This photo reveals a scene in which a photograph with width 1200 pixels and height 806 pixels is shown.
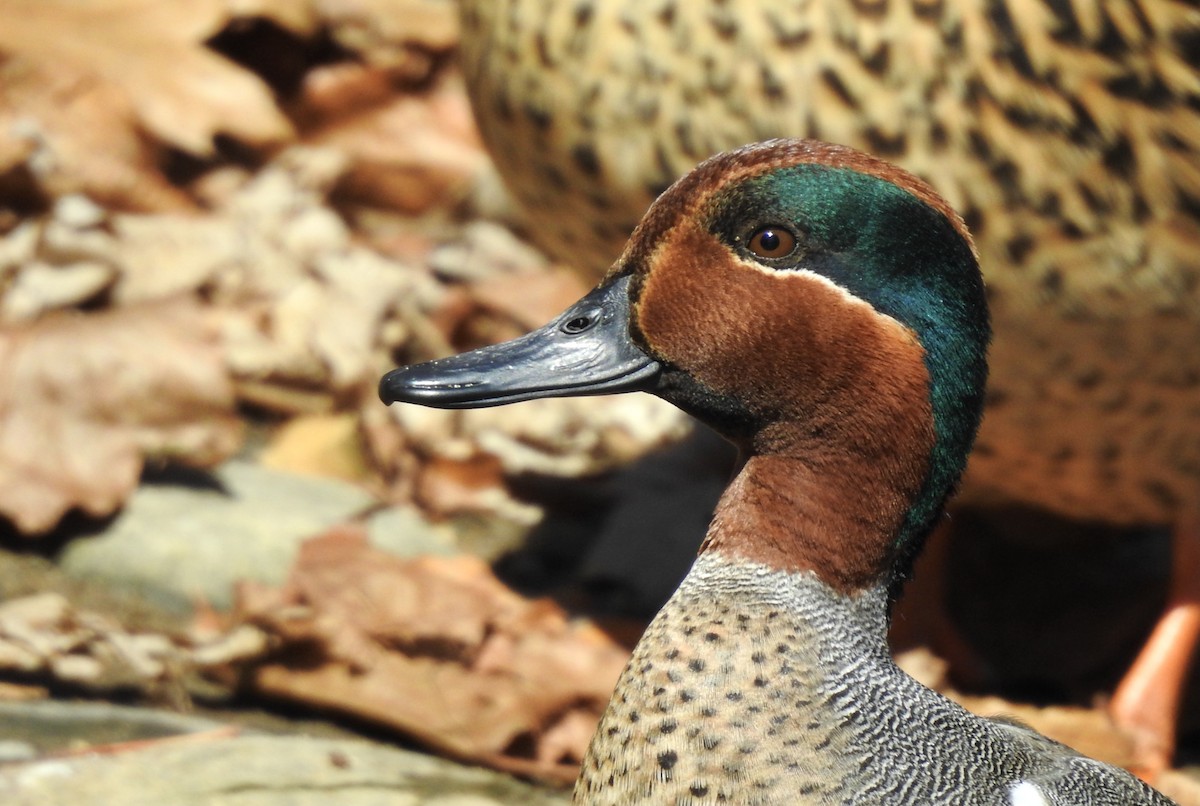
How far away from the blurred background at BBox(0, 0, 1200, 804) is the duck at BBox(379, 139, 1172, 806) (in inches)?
23.1

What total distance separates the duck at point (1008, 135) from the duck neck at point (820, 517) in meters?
0.70

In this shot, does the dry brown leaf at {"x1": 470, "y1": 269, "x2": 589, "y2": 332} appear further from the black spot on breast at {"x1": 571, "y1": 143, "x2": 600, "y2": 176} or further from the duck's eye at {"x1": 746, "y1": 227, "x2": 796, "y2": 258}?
the duck's eye at {"x1": 746, "y1": 227, "x2": 796, "y2": 258}

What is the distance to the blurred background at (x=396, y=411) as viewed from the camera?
2.35 metres

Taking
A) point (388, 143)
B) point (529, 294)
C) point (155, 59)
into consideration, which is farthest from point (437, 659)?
point (388, 143)

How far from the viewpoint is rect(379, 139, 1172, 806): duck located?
174 cm

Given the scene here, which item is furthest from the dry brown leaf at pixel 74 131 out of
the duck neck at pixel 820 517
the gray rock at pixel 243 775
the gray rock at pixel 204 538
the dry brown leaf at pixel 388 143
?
the duck neck at pixel 820 517

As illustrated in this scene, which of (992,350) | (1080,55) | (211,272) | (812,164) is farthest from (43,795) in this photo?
(211,272)

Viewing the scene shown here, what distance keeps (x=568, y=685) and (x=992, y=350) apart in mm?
788

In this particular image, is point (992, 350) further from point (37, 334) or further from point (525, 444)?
point (37, 334)

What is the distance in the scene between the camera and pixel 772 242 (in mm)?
1788

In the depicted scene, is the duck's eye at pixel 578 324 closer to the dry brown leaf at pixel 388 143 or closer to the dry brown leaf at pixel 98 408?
the dry brown leaf at pixel 98 408

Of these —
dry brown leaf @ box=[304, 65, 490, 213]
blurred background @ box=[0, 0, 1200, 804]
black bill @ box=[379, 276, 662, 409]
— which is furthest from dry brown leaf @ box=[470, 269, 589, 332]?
black bill @ box=[379, 276, 662, 409]

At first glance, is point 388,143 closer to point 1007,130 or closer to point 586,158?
point 586,158

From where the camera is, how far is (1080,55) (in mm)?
2309
